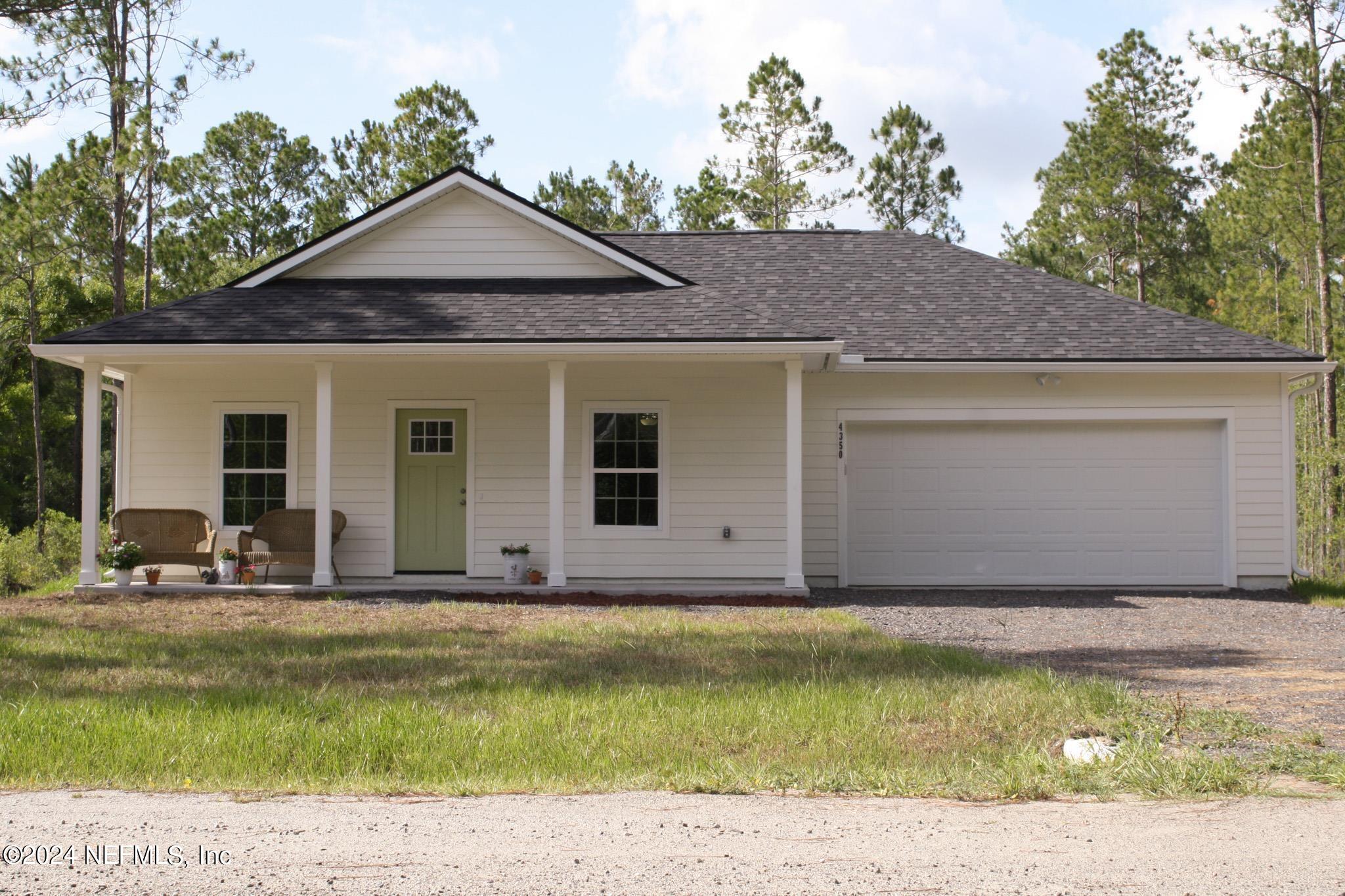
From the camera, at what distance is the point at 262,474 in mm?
13648

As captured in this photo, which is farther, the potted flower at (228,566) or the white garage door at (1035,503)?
the white garage door at (1035,503)

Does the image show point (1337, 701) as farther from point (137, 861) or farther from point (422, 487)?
point (422, 487)

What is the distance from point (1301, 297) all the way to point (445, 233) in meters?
23.1

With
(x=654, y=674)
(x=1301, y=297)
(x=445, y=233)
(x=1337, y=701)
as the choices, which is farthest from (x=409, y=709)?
(x=1301, y=297)

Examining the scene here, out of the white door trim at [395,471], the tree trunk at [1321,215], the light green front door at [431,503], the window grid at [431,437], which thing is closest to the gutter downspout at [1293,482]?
the tree trunk at [1321,215]

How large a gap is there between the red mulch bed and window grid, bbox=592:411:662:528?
1.12m

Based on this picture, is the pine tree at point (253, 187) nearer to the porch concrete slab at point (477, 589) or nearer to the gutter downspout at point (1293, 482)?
the porch concrete slab at point (477, 589)

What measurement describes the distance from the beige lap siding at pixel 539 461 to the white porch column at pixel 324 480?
930mm

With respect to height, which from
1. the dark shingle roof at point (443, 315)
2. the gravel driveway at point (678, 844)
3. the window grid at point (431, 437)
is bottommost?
the gravel driveway at point (678, 844)

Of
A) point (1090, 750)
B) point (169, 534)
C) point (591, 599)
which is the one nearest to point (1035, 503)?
point (591, 599)

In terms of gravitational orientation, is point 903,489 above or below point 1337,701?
above

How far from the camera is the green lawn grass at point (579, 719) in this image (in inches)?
204

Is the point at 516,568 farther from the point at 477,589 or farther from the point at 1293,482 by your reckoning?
the point at 1293,482

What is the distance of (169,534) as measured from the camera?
515 inches
